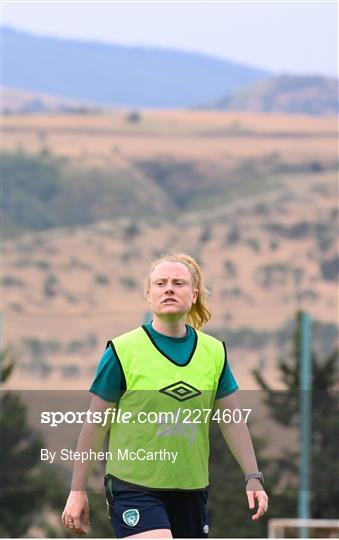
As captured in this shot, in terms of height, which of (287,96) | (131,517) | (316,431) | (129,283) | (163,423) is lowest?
(131,517)

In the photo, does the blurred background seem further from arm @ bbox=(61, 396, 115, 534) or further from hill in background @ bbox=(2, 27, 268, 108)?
arm @ bbox=(61, 396, 115, 534)

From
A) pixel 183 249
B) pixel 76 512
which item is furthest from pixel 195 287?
pixel 183 249

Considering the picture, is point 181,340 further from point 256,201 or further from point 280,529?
point 256,201

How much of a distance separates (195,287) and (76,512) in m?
0.76

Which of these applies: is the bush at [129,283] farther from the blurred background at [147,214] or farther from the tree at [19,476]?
the tree at [19,476]

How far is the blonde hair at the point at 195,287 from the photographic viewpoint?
5914 mm

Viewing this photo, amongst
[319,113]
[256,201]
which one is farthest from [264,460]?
[319,113]

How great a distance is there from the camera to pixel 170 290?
19.1 feet

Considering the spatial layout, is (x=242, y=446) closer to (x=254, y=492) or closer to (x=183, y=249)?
(x=254, y=492)

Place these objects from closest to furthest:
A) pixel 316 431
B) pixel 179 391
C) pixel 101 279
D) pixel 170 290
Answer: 1. pixel 179 391
2. pixel 170 290
3. pixel 316 431
4. pixel 101 279

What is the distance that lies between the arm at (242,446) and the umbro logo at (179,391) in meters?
0.17

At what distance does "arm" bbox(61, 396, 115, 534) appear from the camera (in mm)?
5695

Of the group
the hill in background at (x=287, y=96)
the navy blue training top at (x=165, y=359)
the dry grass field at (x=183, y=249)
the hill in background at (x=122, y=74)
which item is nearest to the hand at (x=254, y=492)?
the navy blue training top at (x=165, y=359)

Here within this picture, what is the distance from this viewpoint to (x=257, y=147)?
88188 millimetres
